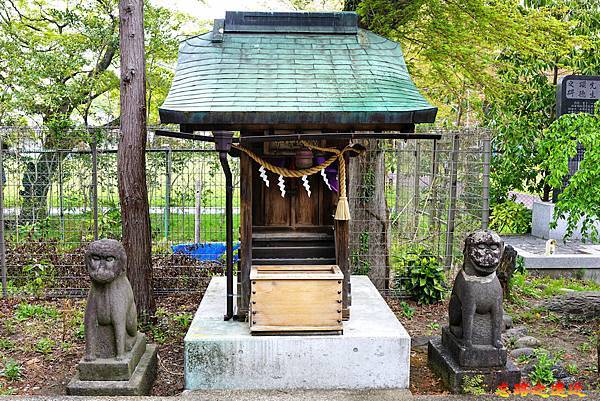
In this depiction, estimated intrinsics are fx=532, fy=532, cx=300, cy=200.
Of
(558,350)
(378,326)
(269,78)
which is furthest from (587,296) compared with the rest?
(269,78)

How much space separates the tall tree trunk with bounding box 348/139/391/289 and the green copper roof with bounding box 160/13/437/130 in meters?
3.00

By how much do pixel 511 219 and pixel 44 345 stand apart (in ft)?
40.3

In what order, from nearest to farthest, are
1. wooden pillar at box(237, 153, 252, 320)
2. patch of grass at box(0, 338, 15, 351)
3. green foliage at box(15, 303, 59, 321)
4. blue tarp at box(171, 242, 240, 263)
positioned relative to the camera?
wooden pillar at box(237, 153, 252, 320)
patch of grass at box(0, 338, 15, 351)
green foliage at box(15, 303, 59, 321)
blue tarp at box(171, 242, 240, 263)

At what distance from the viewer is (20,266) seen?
29.9 feet

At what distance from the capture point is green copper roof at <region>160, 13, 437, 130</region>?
535 cm

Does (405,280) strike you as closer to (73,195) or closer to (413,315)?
(413,315)

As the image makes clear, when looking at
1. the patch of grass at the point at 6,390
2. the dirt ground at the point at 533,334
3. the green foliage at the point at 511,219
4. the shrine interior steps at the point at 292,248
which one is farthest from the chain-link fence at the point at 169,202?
the green foliage at the point at 511,219

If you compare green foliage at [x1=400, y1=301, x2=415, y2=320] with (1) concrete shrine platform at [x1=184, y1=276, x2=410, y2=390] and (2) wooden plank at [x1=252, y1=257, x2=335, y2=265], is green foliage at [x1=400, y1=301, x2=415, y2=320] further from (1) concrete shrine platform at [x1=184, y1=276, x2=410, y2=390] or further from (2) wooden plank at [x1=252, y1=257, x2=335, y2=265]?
(1) concrete shrine platform at [x1=184, y1=276, x2=410, y2=390]

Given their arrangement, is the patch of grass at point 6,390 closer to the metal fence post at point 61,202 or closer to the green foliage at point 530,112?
the metal fence post at point 61,202

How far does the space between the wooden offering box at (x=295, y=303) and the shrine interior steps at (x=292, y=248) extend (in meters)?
0.64

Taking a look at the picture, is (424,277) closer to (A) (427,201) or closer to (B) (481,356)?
(A) (427,201)

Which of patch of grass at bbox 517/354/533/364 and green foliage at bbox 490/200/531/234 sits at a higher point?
green foliage at bbox 490/200/531/234

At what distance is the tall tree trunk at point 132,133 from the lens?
695 centimetres

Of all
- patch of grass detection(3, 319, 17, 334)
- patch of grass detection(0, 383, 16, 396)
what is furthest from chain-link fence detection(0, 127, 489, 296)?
patch of grass detection(0, 383, 16, 396)
